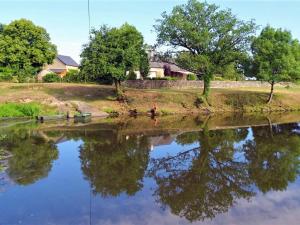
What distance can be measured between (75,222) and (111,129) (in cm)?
1980

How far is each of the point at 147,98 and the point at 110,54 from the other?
8.33m

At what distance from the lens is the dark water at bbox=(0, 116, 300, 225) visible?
1105 cm

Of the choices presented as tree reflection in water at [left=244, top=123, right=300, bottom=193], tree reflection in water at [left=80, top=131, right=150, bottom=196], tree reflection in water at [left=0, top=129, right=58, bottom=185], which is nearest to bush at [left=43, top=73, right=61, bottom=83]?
tree reflection in water at [left=0, top=129, right=58, bottom=185]

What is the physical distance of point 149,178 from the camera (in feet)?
50.5

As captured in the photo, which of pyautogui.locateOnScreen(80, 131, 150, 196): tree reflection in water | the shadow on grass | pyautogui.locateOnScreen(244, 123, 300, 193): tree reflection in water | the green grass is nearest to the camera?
pyautogui.locateOnScreen(80, 131, 150, 196): tree reflection in water

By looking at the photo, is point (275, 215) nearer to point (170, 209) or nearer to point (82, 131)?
point (170, 209)

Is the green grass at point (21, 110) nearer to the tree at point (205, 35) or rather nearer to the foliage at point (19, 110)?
the foliage at point (19, 110)

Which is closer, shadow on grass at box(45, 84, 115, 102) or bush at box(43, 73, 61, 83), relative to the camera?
shadow on grass at box(45, 84, 115, 102)

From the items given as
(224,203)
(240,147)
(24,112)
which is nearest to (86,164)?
(224,203)

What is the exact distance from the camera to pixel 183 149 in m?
21.9

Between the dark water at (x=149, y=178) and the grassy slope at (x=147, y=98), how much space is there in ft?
55.9

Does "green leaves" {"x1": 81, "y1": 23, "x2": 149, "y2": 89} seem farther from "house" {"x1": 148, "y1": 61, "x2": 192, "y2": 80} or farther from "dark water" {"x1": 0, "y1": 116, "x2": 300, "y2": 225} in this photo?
"house" {"x1": 148, "y1": 61, "x2": 192, "y2": 80}

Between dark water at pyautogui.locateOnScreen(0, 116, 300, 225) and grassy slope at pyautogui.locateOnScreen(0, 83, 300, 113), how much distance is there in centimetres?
1705

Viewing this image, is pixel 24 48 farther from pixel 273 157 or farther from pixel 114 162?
pixel 273 157
